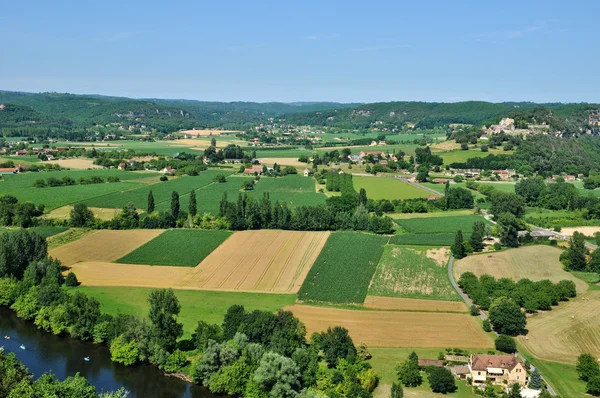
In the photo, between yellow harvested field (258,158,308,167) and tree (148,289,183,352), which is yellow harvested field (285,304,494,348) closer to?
tree (148,289,183,352)

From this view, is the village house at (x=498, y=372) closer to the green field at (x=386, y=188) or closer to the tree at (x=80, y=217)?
the tree at (x=80, y=217)

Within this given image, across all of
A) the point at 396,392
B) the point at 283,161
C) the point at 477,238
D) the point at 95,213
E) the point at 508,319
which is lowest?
the point at 283,161

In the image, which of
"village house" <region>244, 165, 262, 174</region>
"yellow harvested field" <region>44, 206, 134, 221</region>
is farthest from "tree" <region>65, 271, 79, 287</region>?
"village house" <region>244, 165, 262, 174</region>

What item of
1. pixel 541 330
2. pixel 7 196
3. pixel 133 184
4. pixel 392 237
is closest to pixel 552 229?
pixel 392 237

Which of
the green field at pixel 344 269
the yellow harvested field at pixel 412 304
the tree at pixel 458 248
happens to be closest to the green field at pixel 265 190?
the green field at pixel 344 269

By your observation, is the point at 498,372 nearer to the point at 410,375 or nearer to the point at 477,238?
the point at 410,375

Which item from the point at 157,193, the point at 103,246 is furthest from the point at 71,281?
the point at 157,193
